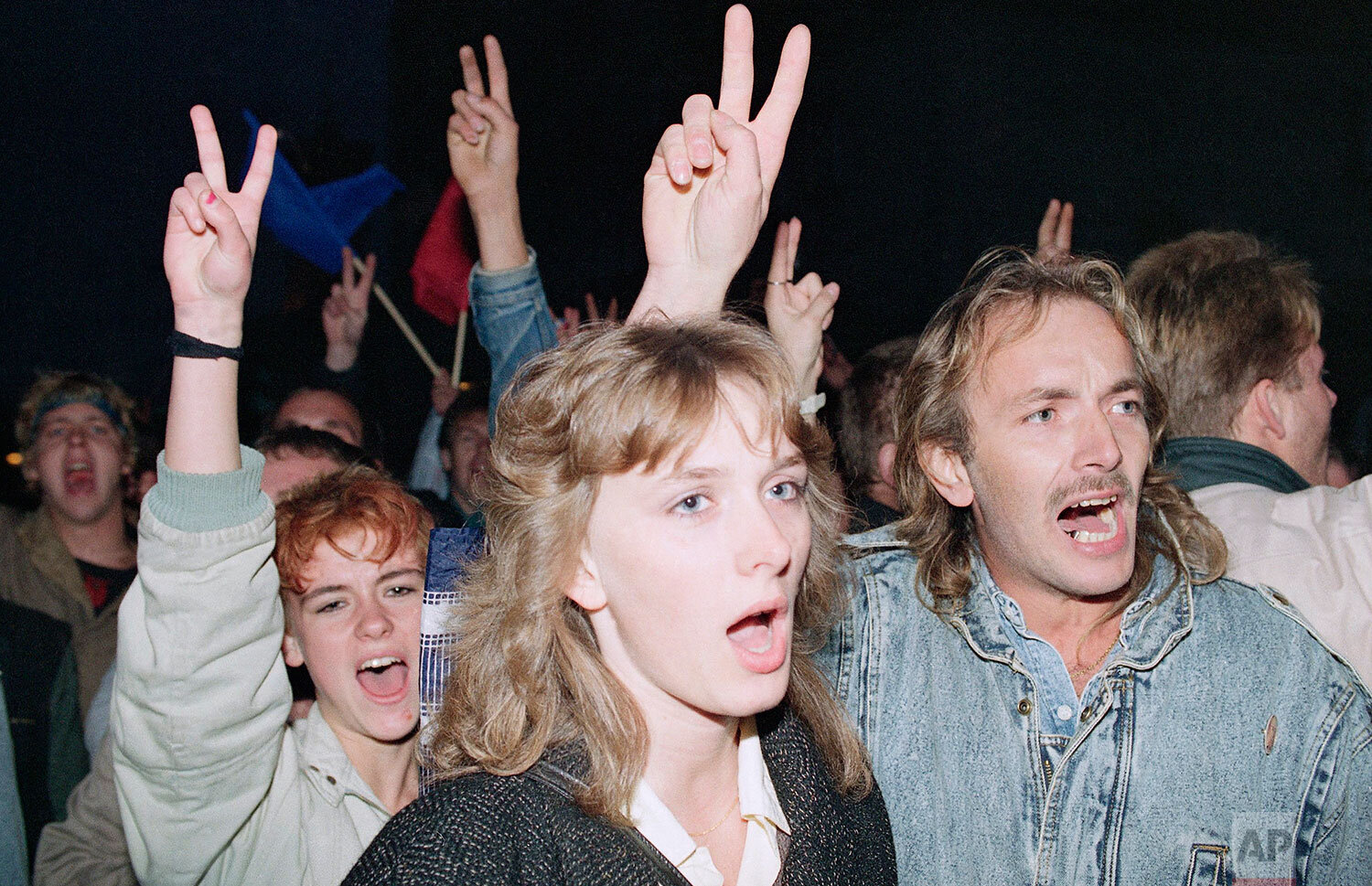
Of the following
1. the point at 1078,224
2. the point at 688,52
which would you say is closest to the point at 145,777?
the point at 688,52

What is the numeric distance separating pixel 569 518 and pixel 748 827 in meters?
0.54

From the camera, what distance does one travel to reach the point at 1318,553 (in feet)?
6.65

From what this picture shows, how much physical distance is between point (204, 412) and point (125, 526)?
2.74 metres

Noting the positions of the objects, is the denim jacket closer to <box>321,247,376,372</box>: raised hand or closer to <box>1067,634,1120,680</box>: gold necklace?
<box>1067,634,1120,680</box>: gold necklace

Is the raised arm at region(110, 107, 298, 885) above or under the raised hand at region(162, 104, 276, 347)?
under

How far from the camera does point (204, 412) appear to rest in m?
1.59

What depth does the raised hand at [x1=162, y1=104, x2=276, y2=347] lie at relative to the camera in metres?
1.62

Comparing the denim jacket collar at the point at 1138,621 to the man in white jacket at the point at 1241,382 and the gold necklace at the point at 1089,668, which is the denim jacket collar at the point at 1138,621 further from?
the man in white jacket at the point at 1241,382

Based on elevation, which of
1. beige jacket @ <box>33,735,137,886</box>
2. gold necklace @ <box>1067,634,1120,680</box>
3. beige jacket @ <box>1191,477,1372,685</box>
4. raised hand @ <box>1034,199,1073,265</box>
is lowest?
beige jacket @ <box>33,735,137,886</box>

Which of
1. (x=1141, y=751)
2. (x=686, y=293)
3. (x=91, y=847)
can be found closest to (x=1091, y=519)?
(x=1141, y=751)

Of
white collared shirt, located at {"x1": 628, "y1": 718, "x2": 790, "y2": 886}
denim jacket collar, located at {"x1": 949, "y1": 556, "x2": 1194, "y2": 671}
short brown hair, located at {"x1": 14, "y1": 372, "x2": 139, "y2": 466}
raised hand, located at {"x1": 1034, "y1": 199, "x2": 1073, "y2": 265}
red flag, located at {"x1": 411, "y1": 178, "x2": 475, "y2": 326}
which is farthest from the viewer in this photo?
red flag, located at {"x1": 411, "y1": 178, "x2": 475, "y2": 326}

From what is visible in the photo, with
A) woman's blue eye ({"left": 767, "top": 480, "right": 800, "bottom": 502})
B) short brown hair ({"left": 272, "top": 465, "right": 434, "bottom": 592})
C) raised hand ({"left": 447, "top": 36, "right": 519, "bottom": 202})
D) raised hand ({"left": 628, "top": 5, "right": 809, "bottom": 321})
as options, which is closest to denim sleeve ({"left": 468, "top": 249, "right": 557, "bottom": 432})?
raised hand ({"left": 447, "top": 36, "right": 519, "bottom": 202})

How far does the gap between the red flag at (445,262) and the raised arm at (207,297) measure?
282 cm

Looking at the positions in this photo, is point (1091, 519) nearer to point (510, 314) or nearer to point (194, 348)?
point (510, 314)
